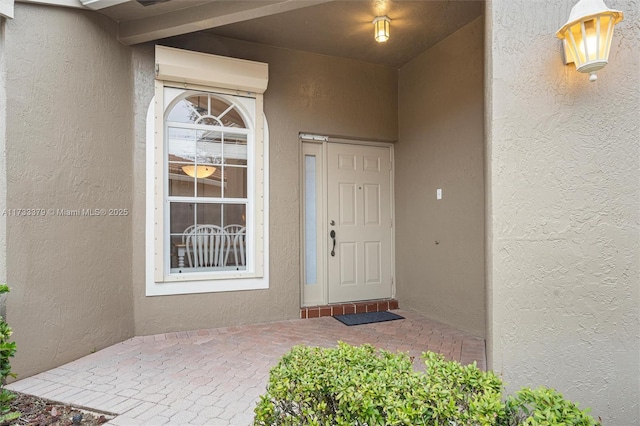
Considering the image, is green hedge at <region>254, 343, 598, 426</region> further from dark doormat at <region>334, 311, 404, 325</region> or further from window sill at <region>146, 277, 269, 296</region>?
dark doormat at <region>334, 311, 404, 325</region>

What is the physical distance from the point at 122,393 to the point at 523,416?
103 inches

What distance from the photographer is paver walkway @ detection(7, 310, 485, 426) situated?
2406 mm

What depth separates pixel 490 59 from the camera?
2.17m

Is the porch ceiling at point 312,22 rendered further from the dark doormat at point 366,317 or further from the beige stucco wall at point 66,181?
the dark doormat at point 366,317

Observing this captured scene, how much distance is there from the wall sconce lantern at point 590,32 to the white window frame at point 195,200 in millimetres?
3263

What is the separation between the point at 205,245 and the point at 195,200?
561 mm

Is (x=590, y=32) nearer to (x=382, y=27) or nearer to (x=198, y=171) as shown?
(x=382, y=27)

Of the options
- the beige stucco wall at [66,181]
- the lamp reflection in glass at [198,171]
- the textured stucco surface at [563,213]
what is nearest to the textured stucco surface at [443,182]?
the textured stucco surface at [563,213]

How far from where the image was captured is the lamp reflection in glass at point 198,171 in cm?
425

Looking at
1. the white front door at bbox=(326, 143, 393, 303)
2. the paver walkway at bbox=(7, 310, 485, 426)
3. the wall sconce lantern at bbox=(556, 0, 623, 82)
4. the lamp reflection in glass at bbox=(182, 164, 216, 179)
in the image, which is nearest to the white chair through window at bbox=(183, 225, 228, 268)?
the lamp reflection in glass at bbox=(182, 164, 216, 179)

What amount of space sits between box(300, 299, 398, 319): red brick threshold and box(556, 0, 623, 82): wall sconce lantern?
3.79 metres

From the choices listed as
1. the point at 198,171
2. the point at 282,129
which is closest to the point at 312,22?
the point at 282,129

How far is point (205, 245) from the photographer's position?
4316mm

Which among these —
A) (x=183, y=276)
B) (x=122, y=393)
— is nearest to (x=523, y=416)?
(x=122, y=393)
